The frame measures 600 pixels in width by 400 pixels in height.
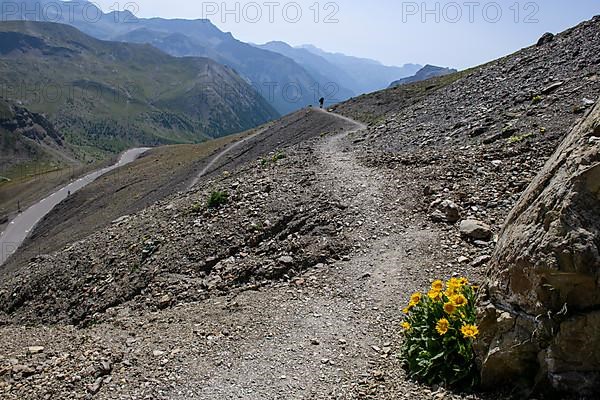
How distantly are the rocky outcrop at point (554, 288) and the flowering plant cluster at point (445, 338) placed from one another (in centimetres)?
38

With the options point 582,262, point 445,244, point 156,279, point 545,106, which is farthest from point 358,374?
point 545,106

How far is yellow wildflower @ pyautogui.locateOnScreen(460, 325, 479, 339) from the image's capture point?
7.23m

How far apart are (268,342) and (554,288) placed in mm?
6110

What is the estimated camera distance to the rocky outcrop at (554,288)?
20.1 ft

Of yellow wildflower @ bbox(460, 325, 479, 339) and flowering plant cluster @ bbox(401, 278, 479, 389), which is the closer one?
yellow wildflower @ bbox(460, 325, 479, 339)

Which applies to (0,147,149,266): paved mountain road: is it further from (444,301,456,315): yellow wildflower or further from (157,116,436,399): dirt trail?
(444,301,456,315): yellow wildflower

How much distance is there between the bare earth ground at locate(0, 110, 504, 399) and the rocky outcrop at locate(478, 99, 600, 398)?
1.25 meters

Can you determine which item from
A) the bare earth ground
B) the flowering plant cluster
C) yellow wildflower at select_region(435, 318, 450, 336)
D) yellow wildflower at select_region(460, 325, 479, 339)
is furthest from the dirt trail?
yellow wildflower at select_region(460, 325, 479, 339)

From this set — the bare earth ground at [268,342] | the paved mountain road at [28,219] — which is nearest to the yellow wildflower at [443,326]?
the bare earth ground at [268,342]

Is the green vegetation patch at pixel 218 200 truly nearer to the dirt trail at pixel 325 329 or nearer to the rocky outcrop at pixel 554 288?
the dirt trail at pixel 325 329

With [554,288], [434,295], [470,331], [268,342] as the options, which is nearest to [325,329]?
[268,342]

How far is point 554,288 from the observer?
6.34 meters

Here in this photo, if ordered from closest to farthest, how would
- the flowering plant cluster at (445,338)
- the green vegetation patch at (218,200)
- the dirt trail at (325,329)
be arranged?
the flowering plant cluster at (445,338) < the dirt trail at (325,329) < the green vegetation patch at (218,200)

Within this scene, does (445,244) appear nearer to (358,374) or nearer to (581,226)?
(358,374)
